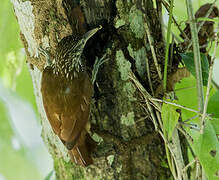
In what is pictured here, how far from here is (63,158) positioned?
5.40 feet

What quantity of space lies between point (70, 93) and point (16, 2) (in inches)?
17.9

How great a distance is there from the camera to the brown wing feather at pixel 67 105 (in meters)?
1.46

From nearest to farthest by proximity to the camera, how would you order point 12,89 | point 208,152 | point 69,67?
point 208,152, point 69,67, point 12,89

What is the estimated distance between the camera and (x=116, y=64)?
1498 millimetres

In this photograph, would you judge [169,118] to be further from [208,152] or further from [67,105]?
[67,105]

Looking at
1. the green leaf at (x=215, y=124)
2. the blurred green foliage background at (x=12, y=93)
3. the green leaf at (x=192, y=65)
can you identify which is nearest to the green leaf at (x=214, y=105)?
the green leaf at (x=215, y=124)

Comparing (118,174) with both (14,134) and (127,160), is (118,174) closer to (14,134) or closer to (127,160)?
(127,160)

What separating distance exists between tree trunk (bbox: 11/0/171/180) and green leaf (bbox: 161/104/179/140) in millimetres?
173

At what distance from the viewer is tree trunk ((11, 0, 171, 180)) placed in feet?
4.84

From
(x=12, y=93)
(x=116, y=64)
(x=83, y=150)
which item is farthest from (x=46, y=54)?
(x=12, y=93)

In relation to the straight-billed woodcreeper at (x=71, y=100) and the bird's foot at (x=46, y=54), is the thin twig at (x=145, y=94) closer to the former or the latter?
the straight-billed woodcreeper at (x=71, y=100)

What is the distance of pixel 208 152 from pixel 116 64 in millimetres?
573

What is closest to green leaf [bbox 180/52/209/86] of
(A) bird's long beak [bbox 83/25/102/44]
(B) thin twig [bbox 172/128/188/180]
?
(B) thin twig [bbox 172/128/188/180]

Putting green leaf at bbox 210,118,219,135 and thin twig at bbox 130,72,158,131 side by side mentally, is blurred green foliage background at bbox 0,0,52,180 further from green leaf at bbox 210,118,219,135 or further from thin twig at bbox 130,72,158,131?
green leaf at bbox 210,118,219,135
